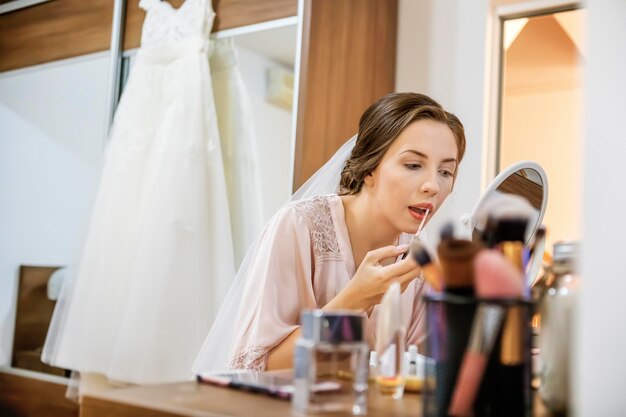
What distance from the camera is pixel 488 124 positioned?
2.33 m

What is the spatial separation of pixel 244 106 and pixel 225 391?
1.87 m

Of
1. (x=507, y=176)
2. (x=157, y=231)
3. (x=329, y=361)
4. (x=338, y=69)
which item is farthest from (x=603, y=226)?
(x=157, y=231)

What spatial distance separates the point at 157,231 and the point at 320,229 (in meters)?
1.01

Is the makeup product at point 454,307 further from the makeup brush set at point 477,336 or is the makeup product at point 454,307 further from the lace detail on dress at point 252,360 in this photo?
the lace detail on dress at point 252,360

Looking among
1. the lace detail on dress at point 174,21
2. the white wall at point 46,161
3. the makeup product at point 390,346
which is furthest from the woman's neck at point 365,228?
the white wall at point 46,161

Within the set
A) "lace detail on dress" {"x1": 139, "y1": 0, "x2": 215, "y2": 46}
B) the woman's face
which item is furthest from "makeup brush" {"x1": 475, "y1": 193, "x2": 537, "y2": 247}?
"lace detail on dress" {"x1": 139, "y1": 0, "x2": 215, "y2": 46}

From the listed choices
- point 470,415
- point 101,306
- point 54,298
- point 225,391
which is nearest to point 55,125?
point 54,298

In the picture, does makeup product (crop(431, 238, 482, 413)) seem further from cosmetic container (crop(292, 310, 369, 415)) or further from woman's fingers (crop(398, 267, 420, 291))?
woman's fingers (crop(398, 267, 420, 291))

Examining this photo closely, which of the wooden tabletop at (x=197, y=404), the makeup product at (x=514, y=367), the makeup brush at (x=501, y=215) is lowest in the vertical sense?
the wooden tabletop at (x=197, y=404)

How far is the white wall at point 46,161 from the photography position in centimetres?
300

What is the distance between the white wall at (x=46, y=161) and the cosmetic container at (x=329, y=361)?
2361 millimetres

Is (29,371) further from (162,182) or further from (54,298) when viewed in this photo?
(162,182)

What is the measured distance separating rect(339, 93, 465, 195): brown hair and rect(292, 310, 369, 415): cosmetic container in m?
0.90

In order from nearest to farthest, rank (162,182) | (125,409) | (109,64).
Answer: (125,409), (162,182), (109,64)
